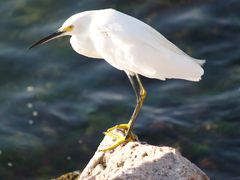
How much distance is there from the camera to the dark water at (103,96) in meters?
9.57

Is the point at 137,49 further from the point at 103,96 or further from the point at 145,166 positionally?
the point at 103,96

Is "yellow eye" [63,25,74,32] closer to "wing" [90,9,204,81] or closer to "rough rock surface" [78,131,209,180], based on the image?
"wing" [90,9,204,81]

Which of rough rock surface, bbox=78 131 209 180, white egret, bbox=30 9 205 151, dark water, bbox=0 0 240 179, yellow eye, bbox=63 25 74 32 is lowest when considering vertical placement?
dark water, bbox=0 0 240 179

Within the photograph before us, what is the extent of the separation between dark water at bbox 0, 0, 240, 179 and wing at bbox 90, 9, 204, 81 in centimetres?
268

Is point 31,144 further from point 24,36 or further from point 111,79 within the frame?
point 24,36

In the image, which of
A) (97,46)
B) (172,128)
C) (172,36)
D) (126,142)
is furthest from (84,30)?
(172,36)

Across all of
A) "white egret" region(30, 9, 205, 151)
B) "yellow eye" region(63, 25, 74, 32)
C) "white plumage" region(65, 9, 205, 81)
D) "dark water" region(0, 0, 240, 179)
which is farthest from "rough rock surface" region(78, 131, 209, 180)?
"dark water" region(0, 0, 240, 179)

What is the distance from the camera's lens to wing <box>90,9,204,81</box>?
6.70 metres

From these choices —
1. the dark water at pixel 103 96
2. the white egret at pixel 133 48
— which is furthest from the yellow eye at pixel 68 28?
the dark water at pixel 103 96

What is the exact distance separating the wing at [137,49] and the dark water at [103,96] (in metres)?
2.68

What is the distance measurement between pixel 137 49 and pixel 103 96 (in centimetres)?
368

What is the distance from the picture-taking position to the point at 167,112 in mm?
9938

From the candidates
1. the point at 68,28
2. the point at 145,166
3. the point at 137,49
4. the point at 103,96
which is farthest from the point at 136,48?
the point at 103,96

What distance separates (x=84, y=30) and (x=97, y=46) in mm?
237
